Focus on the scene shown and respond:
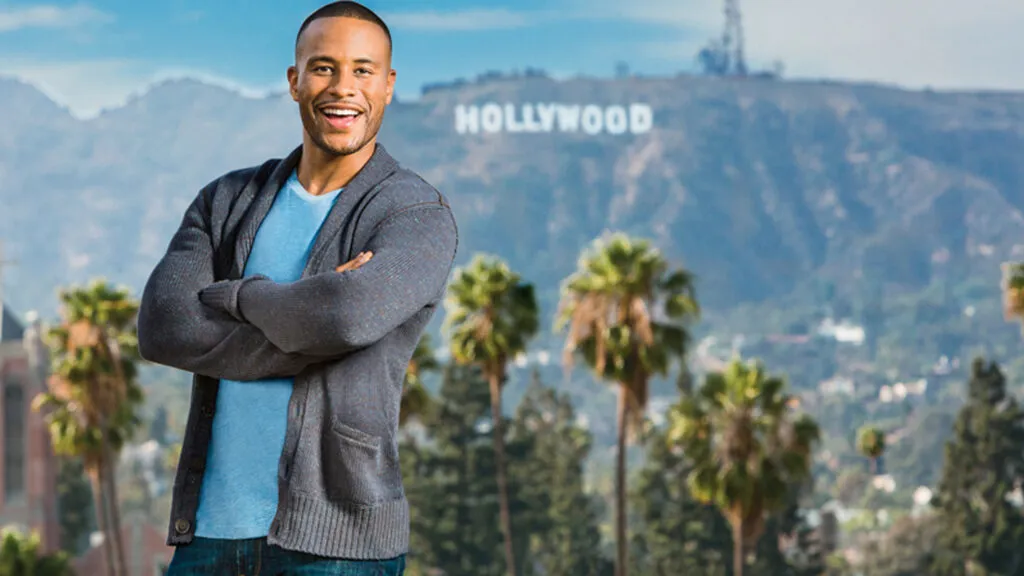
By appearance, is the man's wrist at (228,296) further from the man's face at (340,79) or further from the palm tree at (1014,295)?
the palm tree at (1014,295)

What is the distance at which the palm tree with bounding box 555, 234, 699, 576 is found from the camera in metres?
44.1

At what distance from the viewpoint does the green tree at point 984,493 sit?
81688 mm

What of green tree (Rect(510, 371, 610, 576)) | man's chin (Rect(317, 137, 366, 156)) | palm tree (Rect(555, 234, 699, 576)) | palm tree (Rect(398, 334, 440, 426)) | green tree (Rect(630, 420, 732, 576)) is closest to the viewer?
man's chin (Rect(317, 137, 366, 156))

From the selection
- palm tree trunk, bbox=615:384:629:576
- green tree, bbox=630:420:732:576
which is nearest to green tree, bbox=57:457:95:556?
green tree, bbox=630:420:732:576

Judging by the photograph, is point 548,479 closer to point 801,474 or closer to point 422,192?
point 801,474

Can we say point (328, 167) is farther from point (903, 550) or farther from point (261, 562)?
point (903, 550)

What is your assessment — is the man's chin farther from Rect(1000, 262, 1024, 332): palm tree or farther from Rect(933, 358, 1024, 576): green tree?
Rect(933, 358, 1024, 576): green tree

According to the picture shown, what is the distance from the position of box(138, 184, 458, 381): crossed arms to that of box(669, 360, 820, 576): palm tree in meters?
38.9

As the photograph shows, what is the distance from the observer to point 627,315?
44.8m

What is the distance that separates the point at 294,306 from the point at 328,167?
431 mm

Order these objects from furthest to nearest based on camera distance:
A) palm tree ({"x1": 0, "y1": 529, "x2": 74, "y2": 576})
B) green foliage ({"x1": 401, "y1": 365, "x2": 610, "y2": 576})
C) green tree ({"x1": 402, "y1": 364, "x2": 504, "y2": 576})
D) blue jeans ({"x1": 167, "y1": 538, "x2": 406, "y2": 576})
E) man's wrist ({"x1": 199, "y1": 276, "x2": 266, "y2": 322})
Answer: green foliage ({"x1": 401, "y1": 365, "x2": 610, "y2": 576})
green tree ({"x1": 402, "y1": 364, "x2": 504, "y2": 576})
palm tree ({"x1": 0, "y1": 529, "x2": 74, "y2": 576})
man's wrist ({"x1": 199, "y1": 276, "x2": 266, "y2": 322})
blue jeans ({"x1": 167, "y1": 538, "x2": 406, "y2": 576})

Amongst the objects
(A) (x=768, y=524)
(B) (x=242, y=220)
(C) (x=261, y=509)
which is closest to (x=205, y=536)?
(C) (x=261, y=509)

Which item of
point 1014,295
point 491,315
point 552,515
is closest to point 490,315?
point 491,315

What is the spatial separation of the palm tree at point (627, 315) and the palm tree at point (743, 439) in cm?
155
